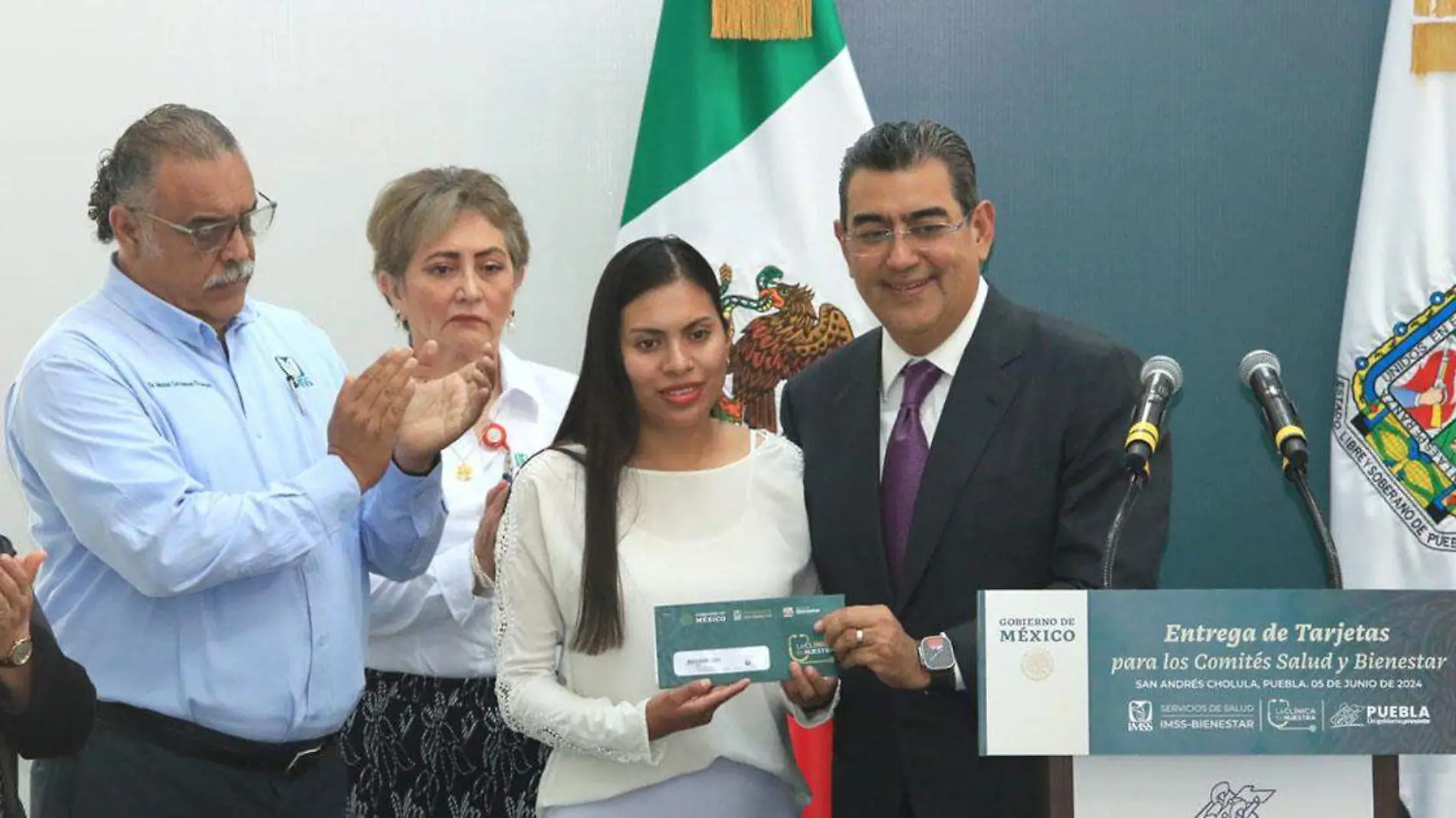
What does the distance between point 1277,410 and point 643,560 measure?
941mm

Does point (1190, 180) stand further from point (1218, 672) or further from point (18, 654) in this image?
point (18, 654)

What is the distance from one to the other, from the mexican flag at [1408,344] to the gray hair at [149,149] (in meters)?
2.64

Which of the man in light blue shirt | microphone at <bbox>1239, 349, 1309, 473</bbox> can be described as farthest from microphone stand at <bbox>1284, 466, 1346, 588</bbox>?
the man in light blue shirt

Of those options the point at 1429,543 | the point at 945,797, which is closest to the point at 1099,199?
the point at 1429,543

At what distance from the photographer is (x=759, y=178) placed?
12.8 feet

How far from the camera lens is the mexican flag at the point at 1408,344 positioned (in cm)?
372

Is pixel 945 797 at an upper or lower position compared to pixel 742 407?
lower

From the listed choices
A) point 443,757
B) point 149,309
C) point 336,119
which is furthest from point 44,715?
point 336,119

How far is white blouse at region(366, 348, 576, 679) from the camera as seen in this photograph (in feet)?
9.66

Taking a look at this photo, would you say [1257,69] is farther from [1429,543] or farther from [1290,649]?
[1290,649]

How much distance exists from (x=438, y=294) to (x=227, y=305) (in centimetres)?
58

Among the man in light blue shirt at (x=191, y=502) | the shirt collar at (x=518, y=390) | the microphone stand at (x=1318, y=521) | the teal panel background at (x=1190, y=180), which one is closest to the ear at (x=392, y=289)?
the shirt collar at (x=518, y=390)

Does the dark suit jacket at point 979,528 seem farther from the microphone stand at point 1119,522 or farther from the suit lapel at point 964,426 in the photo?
the microphone stand at point 1119,522

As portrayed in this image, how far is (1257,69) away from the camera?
4070 mm
